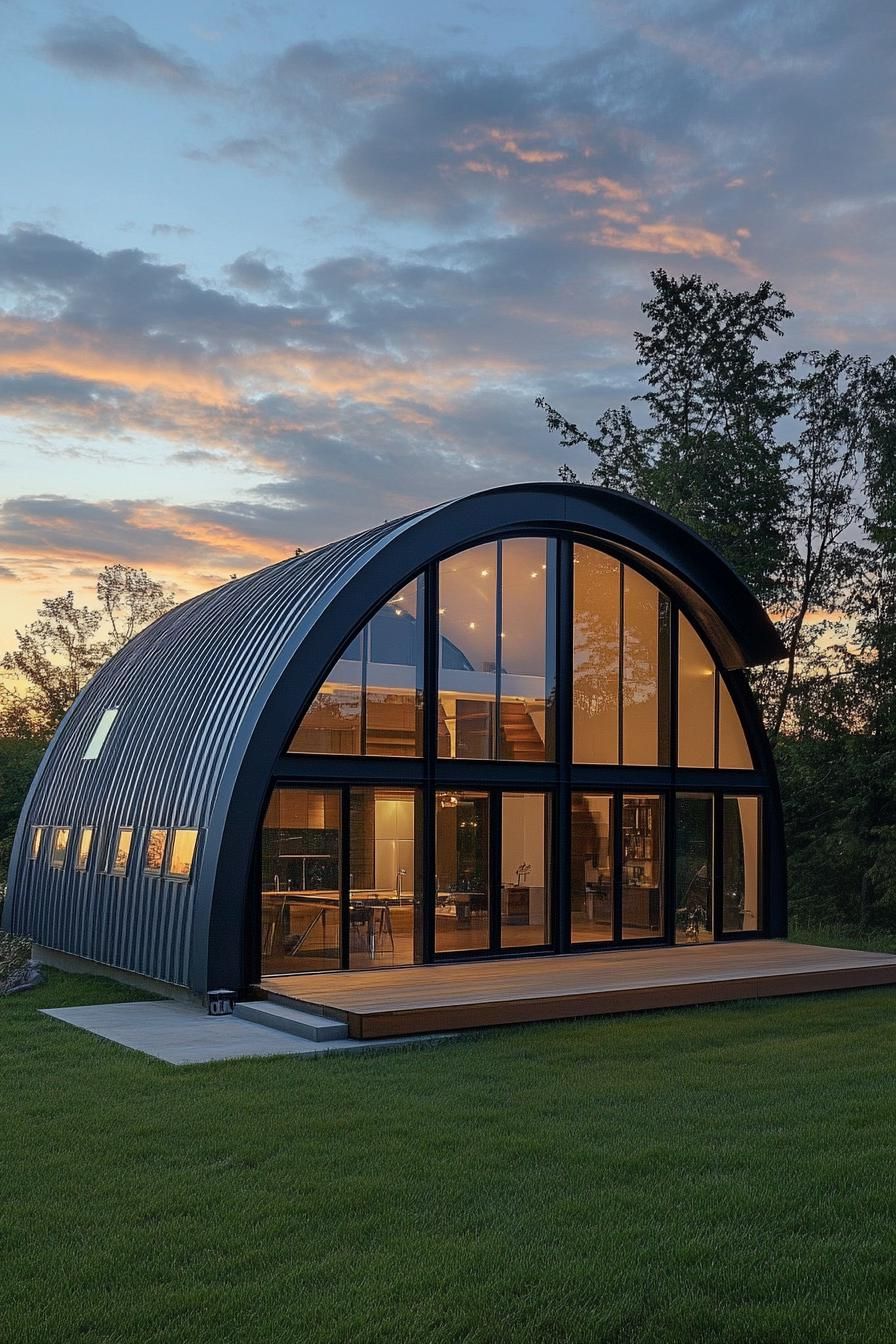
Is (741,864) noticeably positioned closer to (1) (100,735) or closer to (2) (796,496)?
(1) (100,735)

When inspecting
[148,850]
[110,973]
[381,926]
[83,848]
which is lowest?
[110,973]

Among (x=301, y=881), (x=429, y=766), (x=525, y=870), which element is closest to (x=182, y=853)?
(x=301, y=881)

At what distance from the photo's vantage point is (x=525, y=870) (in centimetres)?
1482

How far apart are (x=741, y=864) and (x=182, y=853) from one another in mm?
8120

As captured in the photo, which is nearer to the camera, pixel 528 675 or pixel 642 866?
pixel 528 675

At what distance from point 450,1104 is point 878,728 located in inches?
712

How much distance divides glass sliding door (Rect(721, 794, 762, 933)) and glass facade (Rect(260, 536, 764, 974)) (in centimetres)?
3

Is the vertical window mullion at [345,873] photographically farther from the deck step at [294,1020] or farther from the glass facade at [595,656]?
the glass facade at [595,656]

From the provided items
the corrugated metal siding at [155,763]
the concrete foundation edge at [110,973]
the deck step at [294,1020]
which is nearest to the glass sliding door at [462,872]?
the corrugated metal siding at [155,763]

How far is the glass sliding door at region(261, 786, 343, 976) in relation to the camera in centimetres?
1266

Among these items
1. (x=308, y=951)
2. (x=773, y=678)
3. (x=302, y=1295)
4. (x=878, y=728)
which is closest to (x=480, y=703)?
(x=308, y=951)

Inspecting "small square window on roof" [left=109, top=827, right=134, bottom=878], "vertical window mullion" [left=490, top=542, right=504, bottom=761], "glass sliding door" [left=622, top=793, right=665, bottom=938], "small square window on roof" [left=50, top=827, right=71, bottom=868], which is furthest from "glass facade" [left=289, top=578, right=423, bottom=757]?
"small square window on roof" [left=50, top=827, right=71, bottom=868]

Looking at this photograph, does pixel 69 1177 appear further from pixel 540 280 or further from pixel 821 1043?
pixel 540 280

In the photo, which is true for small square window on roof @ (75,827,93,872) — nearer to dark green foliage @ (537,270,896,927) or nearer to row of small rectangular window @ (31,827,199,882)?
row of small rectangular window @ (31,827,199,882)
